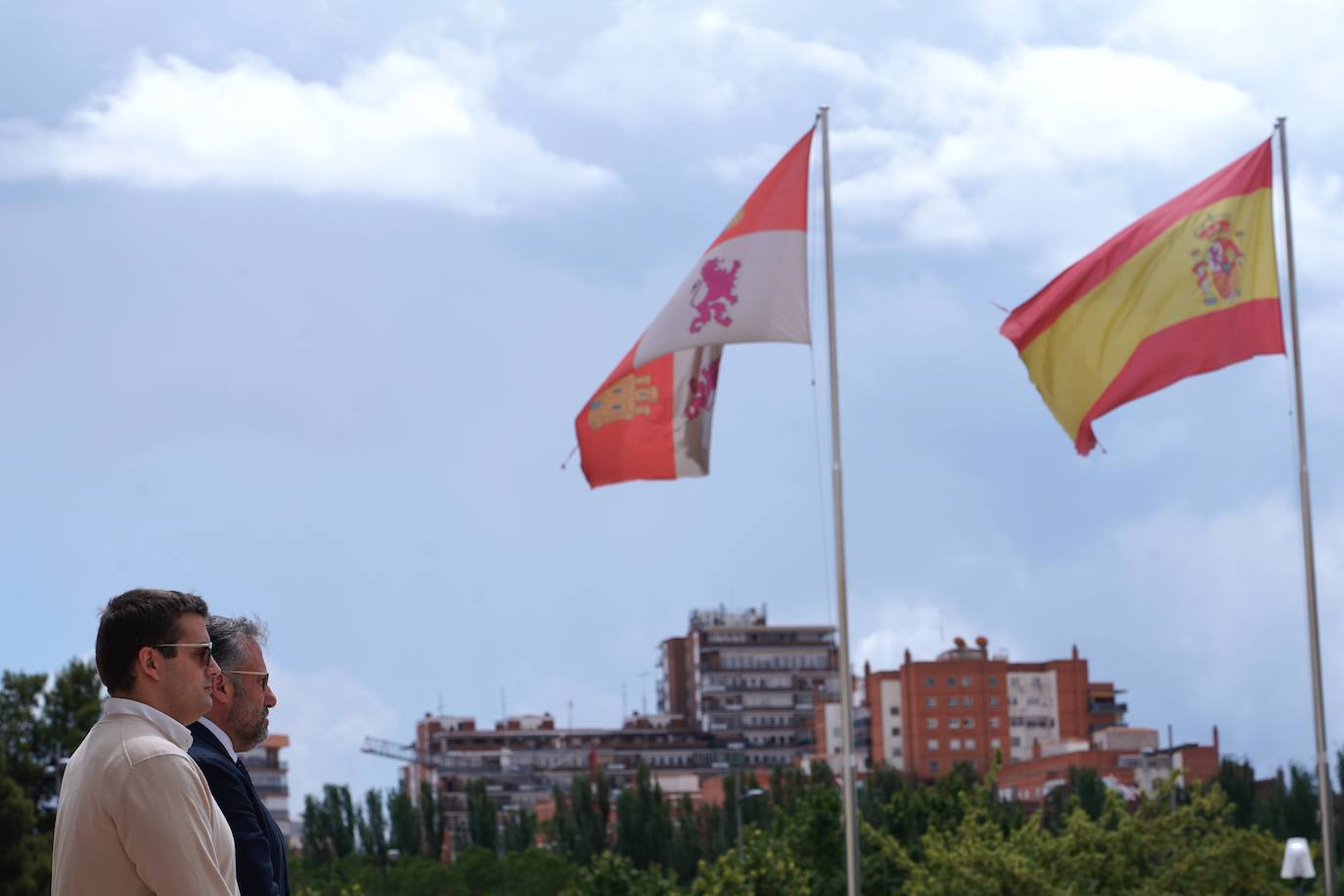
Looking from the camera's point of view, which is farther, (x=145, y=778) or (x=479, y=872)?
(x=479, y=872)

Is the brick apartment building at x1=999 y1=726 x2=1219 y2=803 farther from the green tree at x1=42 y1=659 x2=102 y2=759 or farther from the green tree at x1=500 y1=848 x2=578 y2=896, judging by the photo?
the green tree at x1=42 y1=659 x2=102 y2=759

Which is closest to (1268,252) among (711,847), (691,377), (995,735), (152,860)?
(691,377)

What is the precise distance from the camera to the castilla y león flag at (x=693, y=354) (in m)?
16.5

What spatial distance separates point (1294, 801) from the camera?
79562 mm

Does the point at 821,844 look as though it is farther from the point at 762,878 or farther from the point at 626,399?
the point at 626,399

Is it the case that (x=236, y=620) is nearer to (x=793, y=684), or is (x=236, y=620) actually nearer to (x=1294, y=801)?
(x=1294, y=801)

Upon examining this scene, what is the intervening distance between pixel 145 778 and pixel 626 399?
42.9 feet

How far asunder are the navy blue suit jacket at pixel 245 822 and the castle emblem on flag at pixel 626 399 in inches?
475

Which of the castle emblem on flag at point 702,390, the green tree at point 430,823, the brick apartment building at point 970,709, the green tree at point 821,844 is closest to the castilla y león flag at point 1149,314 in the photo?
the castle emblem on flag at point 702,390

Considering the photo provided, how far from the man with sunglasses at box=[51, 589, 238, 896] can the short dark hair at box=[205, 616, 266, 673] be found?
29.8 inches

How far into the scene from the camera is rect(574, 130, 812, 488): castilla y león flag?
1647 centimetres

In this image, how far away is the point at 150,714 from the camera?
378 cm

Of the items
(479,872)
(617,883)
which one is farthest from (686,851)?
(617,883)

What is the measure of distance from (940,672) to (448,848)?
3692 centimetres
